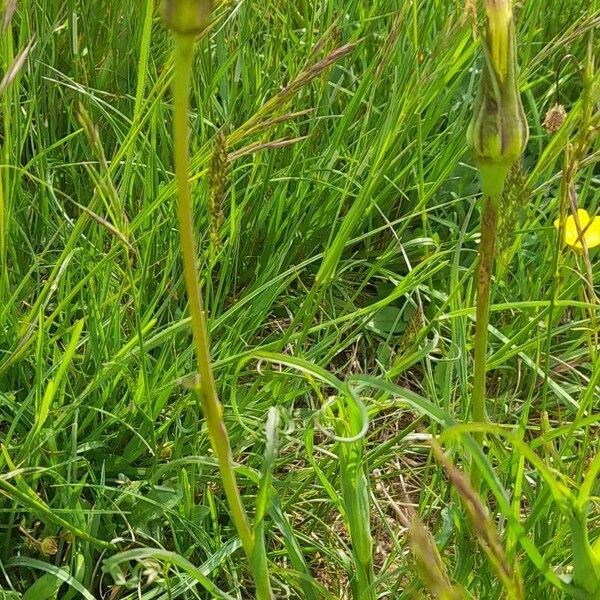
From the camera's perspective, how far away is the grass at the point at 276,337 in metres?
0.75

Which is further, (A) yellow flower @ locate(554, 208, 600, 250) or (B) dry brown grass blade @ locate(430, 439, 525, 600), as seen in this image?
(A) yellow flower @ locate(554, 208, 600, 250)

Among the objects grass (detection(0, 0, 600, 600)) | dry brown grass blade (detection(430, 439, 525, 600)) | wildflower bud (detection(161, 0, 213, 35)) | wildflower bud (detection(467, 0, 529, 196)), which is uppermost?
wildflower bud (detection(161, 0, 213, 35))

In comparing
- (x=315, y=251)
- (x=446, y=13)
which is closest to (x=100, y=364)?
(x=315, y=251)

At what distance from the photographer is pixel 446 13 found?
133 cm

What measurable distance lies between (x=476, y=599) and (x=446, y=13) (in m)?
0.89

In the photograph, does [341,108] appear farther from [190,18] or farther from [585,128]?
[190,18]

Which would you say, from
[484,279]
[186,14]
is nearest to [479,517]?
[484,279]

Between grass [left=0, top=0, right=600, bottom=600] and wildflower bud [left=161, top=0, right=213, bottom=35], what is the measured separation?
0.21 m

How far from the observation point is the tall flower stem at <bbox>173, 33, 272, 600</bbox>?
1.31ft

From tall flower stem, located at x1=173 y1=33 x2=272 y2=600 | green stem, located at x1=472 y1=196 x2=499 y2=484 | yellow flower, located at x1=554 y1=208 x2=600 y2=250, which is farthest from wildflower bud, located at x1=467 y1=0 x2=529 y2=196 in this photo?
yellow flower, located at x1=554 y1=208 x2=600 y2=250

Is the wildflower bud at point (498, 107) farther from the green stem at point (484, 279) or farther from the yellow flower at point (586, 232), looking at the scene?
the yellow flower at point (586, 232)

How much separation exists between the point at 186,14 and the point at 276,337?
0.75m

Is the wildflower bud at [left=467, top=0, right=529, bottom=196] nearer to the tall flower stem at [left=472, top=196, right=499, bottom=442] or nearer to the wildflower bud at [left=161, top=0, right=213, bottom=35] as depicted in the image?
the tall flower stem at [left=472, top=196, right=499, bottom=442]

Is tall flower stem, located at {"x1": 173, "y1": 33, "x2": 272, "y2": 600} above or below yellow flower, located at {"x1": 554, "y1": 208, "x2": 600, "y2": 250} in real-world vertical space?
above
